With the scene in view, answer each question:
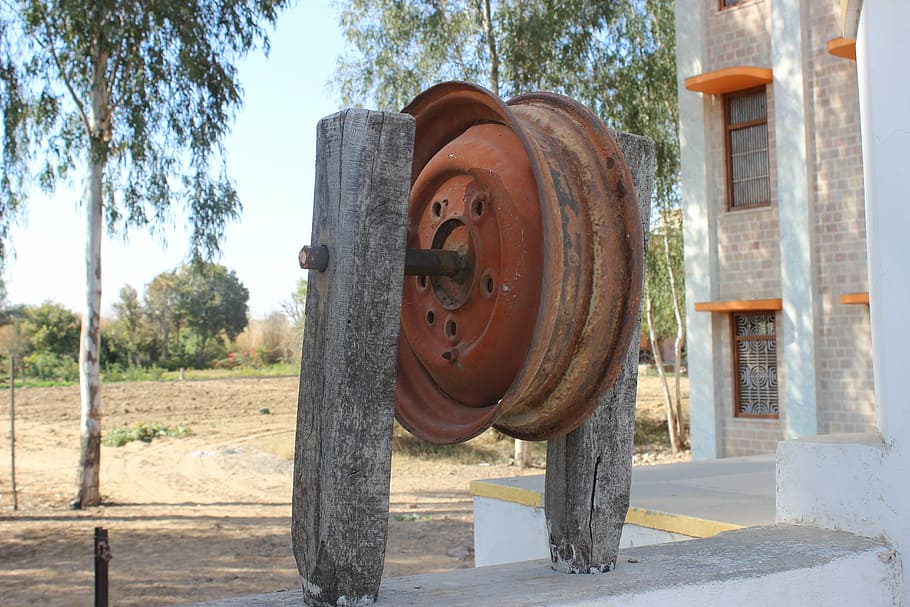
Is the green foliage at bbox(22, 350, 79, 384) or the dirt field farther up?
the green foliage at bbox(22, 350, 79, 384)

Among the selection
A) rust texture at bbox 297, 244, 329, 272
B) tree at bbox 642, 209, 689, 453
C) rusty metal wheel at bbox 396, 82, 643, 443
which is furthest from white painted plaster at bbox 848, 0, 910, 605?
tree at bbox 642, 209, 689, 453

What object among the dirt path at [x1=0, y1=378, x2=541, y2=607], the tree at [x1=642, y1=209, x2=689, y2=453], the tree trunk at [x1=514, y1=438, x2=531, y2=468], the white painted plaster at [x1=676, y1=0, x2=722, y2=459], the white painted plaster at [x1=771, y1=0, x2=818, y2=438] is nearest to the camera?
the dirt path at [x1=0, y1=378, x2=541, y2=607]

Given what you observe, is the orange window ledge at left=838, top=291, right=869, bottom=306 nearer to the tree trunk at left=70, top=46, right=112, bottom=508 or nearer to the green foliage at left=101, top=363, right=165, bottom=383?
the tree trunk at left=70, top=46, right=112, bottom=508

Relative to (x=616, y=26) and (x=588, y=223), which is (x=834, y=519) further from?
(x=616, y=26)

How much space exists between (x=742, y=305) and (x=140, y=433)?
50.1 feet

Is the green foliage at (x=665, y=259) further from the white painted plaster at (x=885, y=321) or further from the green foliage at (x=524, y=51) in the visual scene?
the white painted plaster at (x=885, y=321)

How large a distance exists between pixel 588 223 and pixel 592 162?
0.61 ft

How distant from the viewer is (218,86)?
15805 millimetres

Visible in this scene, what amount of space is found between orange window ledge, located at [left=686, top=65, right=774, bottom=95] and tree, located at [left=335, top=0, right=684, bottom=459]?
547cm

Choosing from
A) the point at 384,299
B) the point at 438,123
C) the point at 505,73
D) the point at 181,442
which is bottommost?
the point at 181,442

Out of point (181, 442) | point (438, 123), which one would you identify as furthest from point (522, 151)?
point (181, 442)

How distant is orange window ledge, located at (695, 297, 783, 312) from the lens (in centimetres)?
1397

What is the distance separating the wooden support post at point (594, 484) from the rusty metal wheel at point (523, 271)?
0.15m

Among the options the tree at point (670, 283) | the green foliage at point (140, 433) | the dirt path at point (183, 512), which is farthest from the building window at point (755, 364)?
the green foliage at point (140, 433)
